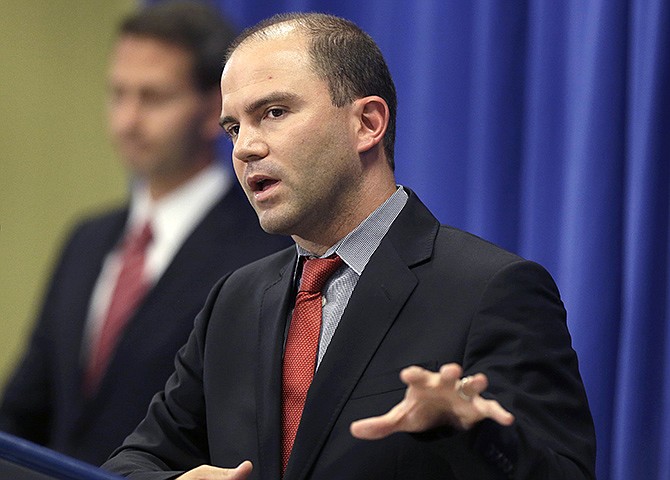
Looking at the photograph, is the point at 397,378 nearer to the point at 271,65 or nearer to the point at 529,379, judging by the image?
the point at 529,379

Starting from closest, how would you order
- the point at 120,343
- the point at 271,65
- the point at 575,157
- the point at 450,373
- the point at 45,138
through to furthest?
the point at 450,373 → the point at 271,65 → the point at 575,157 → the point at 120,343 → the point at 45,138

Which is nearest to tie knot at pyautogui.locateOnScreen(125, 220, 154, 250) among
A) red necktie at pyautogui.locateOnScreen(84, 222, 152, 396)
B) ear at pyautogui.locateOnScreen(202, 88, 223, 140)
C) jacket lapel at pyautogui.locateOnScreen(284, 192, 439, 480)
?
red necktie at pyautogui.locateOnScreen(84, 222, 152, 396)

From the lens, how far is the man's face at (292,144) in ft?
5.36

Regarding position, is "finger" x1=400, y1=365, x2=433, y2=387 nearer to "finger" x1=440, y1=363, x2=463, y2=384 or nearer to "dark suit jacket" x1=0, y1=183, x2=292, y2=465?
"finger" x1=440, y1=363, x2=463, y2=384

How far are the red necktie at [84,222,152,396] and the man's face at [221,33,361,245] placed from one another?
971 millimetres

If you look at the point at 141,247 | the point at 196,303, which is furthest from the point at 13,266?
the point at 196,303

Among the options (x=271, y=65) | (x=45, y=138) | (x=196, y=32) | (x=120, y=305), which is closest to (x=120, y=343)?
(x=120, y=305)

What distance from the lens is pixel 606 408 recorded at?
205 centimetres

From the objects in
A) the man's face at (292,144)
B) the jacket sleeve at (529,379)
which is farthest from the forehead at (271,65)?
the jacket sleeve at (529,379)

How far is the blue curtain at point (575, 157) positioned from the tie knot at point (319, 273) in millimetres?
563

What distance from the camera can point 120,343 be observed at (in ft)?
8.09

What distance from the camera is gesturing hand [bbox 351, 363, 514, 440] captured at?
125 cm

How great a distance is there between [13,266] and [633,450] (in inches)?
97.9

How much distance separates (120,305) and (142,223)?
200 mm
